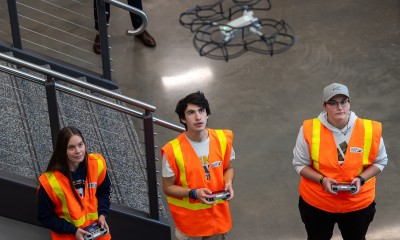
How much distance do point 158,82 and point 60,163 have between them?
13.3 feet

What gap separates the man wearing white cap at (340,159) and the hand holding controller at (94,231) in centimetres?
138

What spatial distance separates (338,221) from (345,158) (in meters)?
0.51

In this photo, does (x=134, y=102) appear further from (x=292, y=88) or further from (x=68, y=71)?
(x=292, y=88)

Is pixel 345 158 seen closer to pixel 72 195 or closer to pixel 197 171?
pixel 197 171

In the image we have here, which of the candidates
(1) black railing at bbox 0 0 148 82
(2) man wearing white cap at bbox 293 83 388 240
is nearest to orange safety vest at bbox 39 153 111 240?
(2) man wearing white cap at bbox 293 83 388 240

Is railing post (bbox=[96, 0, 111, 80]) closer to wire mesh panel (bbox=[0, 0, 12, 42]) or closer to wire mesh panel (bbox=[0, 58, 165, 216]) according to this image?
wire mesh panel (bbox=[0, 58, 165, 216])

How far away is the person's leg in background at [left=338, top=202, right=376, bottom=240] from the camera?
5.82m

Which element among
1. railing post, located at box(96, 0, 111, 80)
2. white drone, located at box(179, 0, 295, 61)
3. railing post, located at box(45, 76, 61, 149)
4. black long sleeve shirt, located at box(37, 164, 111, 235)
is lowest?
A: black long sleeve shirt, located at box(37, 164, 111, 235)

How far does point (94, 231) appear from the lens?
548cm

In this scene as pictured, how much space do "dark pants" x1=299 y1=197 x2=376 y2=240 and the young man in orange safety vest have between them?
0.58 metres

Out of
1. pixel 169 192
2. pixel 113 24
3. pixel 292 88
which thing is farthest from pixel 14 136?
pixel 113 24

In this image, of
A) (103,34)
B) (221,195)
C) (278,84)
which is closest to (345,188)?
(221,195)

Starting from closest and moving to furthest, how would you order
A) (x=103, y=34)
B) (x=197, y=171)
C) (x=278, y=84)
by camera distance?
(x=197, y=171) < (x=103, y=34) < (x=278, y=84)

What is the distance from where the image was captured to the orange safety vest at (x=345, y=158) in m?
5.67
